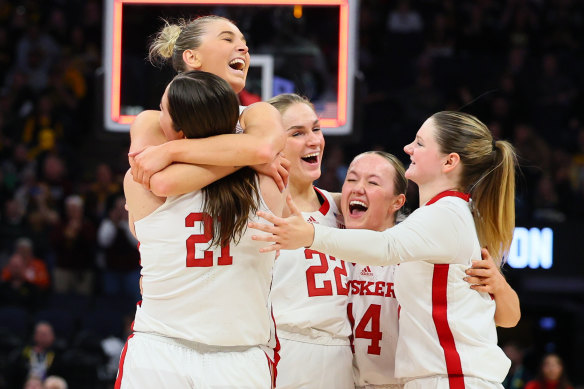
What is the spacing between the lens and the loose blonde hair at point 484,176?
386 cm

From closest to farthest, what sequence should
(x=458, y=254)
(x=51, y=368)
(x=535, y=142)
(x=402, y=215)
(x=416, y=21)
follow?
(x=458, y=254) → (x=402, y=215) → (x=51, y=368) → (x=535, y=142) → (x=416, y=21)

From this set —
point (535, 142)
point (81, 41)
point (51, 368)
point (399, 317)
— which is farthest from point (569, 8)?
point (399, 317)

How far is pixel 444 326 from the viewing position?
3646 mm

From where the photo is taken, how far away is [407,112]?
1234 centimetres

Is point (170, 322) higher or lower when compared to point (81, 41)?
lower

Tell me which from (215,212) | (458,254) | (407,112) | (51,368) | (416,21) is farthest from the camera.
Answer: (416,21)

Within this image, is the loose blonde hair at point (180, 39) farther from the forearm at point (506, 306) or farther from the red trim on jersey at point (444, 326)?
the forearm at point (506, 306)

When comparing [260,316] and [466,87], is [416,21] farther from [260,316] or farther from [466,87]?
[260,316]

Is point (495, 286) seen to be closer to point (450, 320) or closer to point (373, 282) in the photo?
point (450, 320)

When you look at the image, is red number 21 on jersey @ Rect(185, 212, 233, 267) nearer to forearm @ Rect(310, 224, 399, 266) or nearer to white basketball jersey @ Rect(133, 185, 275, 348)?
white basketball jersey @ Rect(133, 185, 275, 348)

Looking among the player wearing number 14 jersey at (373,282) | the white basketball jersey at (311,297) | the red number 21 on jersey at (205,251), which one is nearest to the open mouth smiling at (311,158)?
the player wearing number 14 jersey at (373,282)

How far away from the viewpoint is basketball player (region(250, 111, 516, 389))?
3426 mm

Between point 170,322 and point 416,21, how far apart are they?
37.2 ft

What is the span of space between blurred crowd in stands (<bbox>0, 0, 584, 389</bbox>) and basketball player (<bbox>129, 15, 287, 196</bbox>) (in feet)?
19.0
